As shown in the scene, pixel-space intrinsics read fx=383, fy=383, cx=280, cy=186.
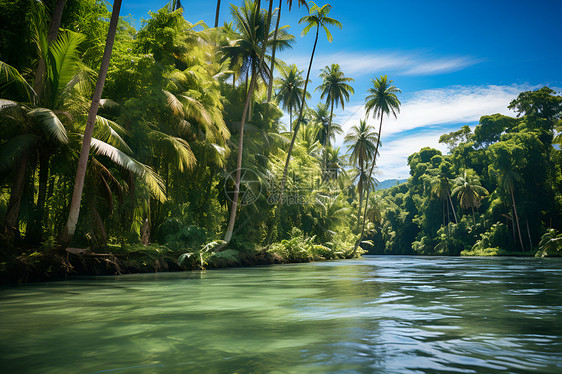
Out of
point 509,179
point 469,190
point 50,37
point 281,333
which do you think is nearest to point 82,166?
point 50,37

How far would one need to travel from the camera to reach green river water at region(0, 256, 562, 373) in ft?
9.82

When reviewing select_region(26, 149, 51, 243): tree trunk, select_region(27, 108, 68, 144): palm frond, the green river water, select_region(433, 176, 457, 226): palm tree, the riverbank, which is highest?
select_region(433, 176, 457, 226): palm tree

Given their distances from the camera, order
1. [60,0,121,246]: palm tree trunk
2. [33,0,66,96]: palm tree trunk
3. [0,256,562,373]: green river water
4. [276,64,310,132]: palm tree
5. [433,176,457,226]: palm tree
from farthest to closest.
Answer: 1. [433,176,457,226]: palm tree
2. [276,64,310,132]: palm tree
3. [33,0,66,96]: palm tree trunk
4. [60,0,121,246]: palm tree trunk
5. [0,256,562,373]: green river water

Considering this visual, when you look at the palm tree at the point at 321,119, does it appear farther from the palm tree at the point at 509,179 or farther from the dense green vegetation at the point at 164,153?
the palm tree at the point at 509,179

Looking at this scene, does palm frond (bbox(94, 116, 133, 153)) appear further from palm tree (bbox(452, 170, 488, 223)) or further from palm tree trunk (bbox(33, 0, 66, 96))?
palm tree (bbox(452, 170, 488, 223))

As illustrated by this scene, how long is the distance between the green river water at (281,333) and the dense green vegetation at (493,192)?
1221 inches

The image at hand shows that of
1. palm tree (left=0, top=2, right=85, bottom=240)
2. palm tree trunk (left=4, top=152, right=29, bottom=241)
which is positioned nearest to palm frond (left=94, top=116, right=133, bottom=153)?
palm tree (left=0, top=2, right=85, bottom=240)

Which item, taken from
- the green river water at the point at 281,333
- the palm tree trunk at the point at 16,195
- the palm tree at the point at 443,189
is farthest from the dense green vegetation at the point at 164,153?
the palm tree at the point at 443,189

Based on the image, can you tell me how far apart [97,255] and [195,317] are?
7.52 metres

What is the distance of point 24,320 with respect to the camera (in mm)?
4820

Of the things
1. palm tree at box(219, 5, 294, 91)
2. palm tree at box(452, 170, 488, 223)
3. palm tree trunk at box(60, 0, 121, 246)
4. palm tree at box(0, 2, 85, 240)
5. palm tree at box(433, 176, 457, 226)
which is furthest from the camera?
palm tree at box(433, 176, 457, 226)

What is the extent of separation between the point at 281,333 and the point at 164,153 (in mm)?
12154

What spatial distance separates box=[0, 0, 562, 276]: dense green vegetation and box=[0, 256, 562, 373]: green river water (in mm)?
4438

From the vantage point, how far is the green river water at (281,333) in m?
2.99
